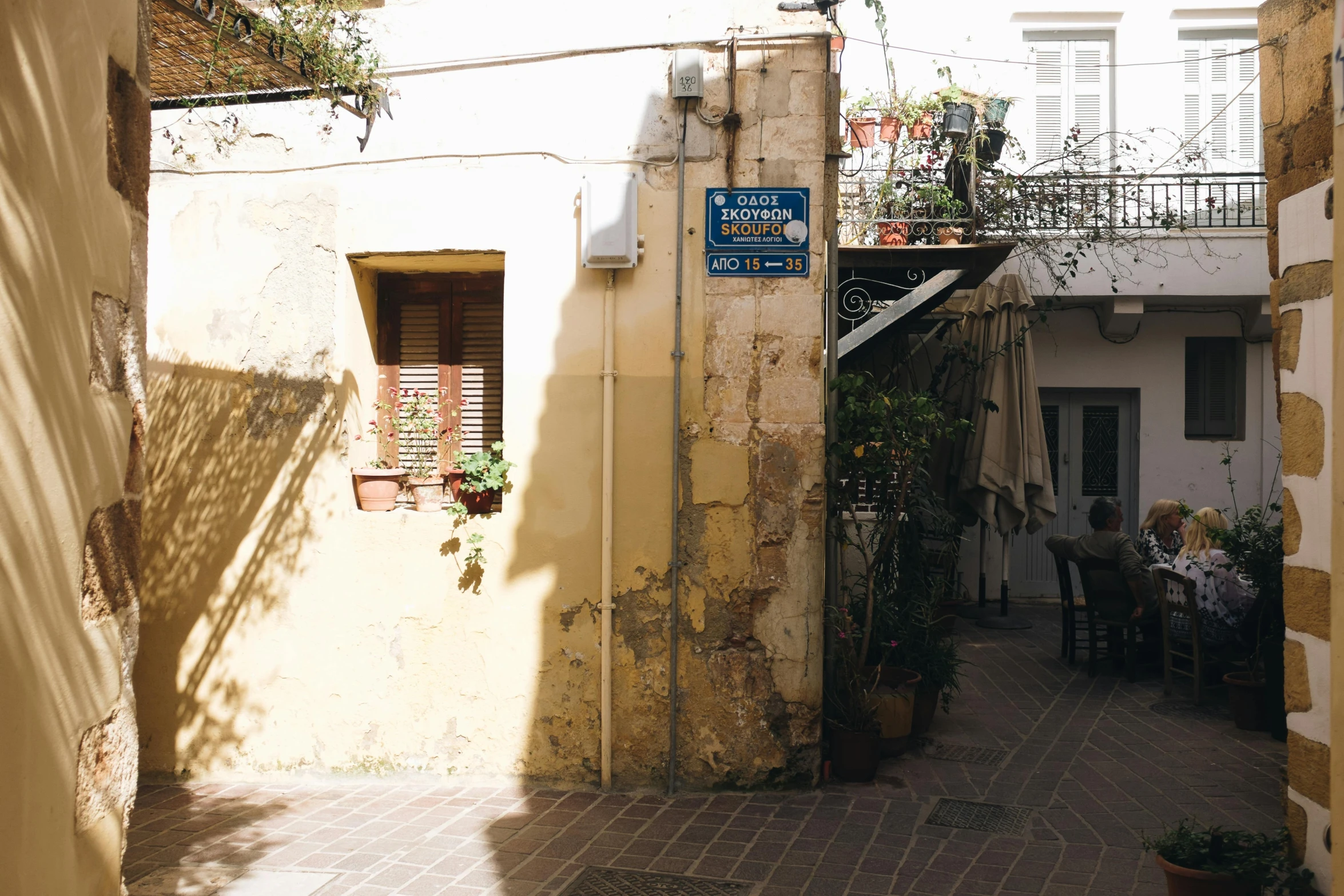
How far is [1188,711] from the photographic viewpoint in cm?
715

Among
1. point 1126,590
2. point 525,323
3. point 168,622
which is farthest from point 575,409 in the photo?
point 1126,590

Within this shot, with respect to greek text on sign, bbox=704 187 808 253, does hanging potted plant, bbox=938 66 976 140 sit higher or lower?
higher

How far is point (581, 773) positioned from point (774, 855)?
1345mm

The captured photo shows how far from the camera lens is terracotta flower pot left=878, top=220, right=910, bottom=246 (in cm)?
781

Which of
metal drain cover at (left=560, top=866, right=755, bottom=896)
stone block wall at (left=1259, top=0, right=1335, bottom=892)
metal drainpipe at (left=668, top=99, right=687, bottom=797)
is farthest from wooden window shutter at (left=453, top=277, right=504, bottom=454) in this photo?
stone block wall at (left=1259, top=0, right=1335, bottom=892)

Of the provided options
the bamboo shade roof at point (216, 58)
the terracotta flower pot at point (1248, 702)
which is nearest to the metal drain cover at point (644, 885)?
the bamboo shade roof at point (216, 58)

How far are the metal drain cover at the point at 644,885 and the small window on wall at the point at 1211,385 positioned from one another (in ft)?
30.5

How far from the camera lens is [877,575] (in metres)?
6.89

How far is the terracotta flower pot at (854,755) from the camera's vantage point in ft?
18.9

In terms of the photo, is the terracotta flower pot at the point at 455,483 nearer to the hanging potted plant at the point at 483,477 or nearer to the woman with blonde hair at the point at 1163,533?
the hanging potted plant at the point at 483,477

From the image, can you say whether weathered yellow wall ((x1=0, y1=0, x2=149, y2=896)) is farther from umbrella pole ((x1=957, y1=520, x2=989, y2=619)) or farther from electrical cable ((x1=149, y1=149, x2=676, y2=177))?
umbrella pole ((x1=957, y1=520, x2=989, y2=619))

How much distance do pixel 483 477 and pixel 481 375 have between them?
839 millimetres

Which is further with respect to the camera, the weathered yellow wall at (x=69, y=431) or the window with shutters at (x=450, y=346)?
the window with shutters at (x=450, y=346)

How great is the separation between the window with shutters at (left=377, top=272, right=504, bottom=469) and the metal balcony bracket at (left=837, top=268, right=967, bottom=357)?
249 cm
